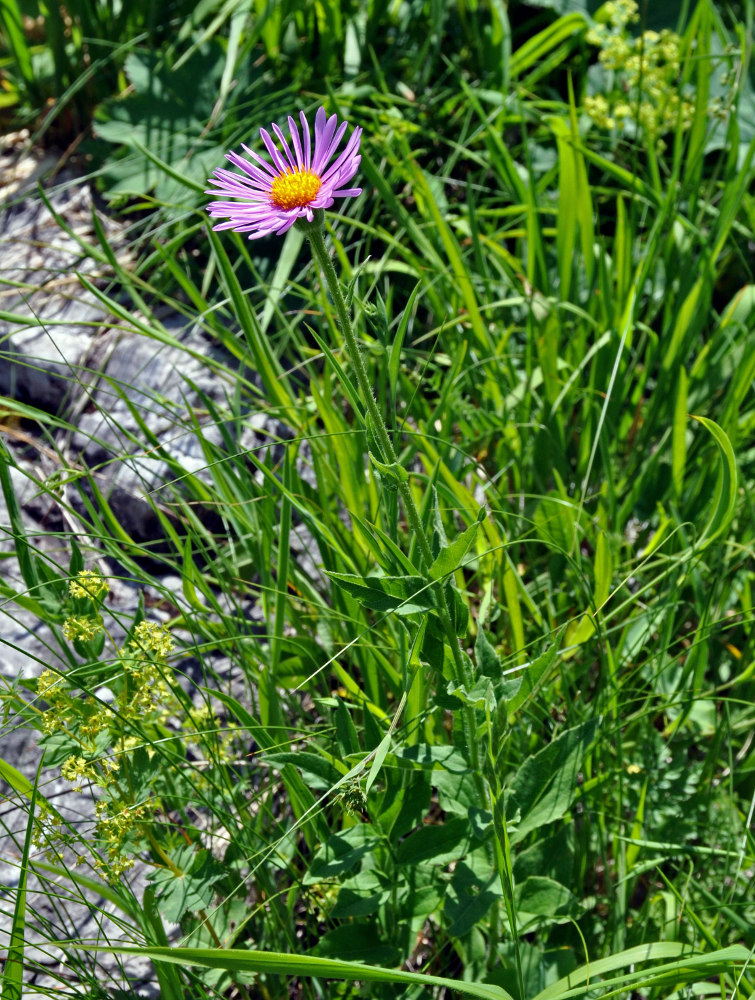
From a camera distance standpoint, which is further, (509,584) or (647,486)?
(647,486)

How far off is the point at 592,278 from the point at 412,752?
1.31 m

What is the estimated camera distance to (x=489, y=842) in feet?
4.08

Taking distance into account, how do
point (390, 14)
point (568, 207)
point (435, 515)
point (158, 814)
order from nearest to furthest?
1. point (435, 515)
2. point (158, 814)
3. point (568, 207)
4. point (390, 14)

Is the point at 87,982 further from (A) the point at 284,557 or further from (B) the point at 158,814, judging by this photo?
(A) the point at 284,557

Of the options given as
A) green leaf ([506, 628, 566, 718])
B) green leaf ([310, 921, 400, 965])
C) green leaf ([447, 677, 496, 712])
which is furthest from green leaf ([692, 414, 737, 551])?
green leaf ([310, 921, 400, 965])

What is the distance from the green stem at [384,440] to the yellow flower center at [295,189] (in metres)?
0.04

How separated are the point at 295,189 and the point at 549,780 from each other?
86 centimetres

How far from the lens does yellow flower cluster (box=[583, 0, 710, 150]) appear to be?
206 centimetres

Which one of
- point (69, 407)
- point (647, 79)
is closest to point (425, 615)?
point (69, 407)

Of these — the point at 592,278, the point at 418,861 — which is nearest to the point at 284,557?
the point at 418,861

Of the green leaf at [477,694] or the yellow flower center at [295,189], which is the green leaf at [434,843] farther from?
the yellow flower center at [295,189]

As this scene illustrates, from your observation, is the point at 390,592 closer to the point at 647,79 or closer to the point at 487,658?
the point at 487,658

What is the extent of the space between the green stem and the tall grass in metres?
0.02

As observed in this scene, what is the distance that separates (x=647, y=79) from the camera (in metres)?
2.14
